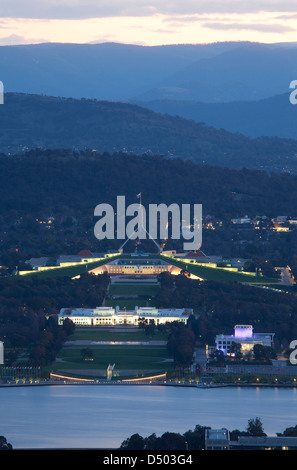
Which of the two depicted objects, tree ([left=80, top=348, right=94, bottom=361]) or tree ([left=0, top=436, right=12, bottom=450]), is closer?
tree ([left=0, top=436, right=12, bottom=450])

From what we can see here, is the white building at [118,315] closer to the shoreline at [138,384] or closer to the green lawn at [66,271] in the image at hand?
the green lawn at [66,271]

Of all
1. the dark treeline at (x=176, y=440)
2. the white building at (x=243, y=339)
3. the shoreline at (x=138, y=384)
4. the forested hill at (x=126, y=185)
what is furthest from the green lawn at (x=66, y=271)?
the dark treeline at (x=176, y=440)

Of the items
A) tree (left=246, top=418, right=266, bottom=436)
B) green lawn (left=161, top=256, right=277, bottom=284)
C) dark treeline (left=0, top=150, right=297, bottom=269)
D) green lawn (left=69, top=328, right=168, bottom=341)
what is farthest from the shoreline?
dark treeline (left=0, top=150, right=297, bottom=269)

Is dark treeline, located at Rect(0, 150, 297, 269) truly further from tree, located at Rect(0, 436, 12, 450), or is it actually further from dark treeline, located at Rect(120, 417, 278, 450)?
tree, located at Rect(0, 436, 12, 450)

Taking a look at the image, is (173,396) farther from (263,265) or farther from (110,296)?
(263,265)

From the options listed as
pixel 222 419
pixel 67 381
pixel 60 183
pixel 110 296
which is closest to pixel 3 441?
pixel 222 419

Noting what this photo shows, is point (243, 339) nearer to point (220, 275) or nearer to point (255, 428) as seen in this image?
point (255, 428)
